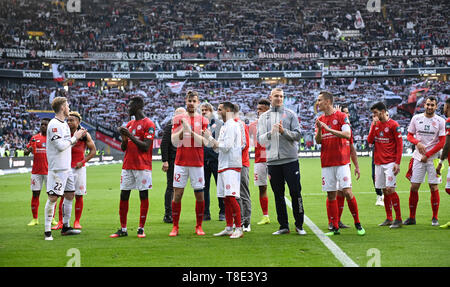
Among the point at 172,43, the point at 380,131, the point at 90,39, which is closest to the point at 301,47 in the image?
the point at 172,43

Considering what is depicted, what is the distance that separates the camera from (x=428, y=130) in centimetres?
989

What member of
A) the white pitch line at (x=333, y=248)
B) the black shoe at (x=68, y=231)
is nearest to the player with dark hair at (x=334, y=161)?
the white pitch line at (x=333, y=248)

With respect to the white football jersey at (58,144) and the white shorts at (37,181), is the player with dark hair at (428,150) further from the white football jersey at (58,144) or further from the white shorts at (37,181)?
the white shorts at (37,181)

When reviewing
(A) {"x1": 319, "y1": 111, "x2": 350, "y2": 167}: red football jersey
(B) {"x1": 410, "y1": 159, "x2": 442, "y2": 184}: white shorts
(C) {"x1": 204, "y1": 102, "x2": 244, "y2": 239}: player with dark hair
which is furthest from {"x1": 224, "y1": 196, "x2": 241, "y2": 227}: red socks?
(B) {"x1": 410, "y1": 159, "x2": 442, "y2": 184}: white shorts

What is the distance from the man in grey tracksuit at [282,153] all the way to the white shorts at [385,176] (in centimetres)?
204

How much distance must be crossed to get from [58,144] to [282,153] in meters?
3.84

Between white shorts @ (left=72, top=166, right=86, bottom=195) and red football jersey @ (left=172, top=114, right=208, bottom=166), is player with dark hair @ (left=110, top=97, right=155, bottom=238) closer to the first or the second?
red football jersey @ (left=172, top=114, right=208, bottom=166)

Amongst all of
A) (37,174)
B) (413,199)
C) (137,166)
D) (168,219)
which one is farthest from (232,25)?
(137,166)

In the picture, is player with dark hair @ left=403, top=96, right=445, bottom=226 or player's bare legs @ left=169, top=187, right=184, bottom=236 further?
player with dark hair @ left=403, top=96, right=445, bottom=226

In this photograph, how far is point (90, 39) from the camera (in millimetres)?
67000

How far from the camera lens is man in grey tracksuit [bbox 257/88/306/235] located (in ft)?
28.8

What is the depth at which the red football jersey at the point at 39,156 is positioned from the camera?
11.0 metres

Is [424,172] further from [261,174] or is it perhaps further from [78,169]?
[78,169]

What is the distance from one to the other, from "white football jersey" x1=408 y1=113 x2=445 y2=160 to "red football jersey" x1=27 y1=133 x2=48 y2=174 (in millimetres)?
7836
